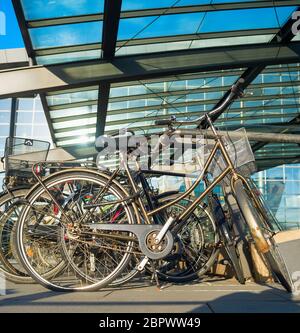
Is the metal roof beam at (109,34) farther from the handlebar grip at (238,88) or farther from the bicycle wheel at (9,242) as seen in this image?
the handlebar grip at (238,88)

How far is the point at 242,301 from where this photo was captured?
10.4ft

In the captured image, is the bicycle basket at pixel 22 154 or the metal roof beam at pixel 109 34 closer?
the bicycle basket at pixel 22 154

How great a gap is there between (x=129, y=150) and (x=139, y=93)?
915cm

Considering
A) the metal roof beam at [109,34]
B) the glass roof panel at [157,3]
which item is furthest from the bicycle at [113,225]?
the glass roof panel at [157,3]

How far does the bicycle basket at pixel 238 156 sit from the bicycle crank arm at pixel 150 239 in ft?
2.27

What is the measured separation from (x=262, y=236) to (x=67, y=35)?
277 inches

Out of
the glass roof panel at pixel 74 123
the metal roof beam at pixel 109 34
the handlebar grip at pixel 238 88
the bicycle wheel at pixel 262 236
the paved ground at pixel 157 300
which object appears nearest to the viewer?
the paved ground at pixel 157 300

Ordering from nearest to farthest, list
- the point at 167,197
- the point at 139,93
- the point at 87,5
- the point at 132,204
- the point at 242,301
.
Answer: the point at 242,301 → the point at 132,204 → the point at 167,197 → the point at 87,5 → the point at 139,93

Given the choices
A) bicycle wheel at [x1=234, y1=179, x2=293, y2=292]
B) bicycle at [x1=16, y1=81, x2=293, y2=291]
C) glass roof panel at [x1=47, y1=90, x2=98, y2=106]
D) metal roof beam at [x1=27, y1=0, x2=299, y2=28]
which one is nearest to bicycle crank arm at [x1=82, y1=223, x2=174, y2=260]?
bicycle at [x1=16, y1=81, x2=293, y2=291]

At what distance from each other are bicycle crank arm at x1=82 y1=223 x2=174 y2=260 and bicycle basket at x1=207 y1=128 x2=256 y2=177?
27.2 inches

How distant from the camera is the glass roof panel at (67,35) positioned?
880 centimetres

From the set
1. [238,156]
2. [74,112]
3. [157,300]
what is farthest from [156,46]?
[157,300]

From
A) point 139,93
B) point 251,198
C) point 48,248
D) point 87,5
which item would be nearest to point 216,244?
point 251,198

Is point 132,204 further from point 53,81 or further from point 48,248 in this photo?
point 53,81
